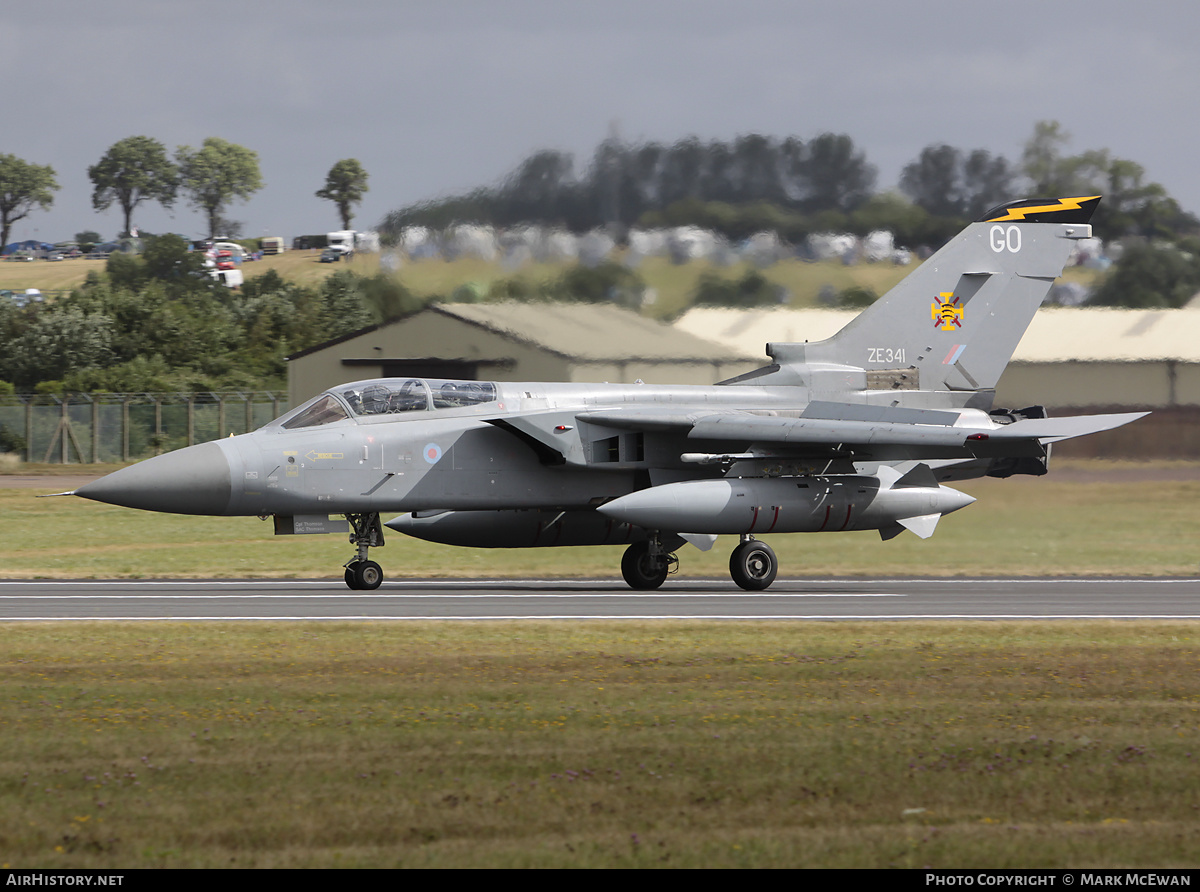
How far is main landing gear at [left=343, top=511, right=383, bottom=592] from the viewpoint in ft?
64.3

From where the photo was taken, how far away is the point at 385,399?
19859 millimetres

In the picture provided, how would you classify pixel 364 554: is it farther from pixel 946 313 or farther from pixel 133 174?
pixel 133 174

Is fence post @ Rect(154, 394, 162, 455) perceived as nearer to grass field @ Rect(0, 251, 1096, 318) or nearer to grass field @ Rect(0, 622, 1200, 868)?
grass field @ Rect(0, 251, 1096, 318)

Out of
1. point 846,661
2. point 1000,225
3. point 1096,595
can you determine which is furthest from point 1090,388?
point 846,661

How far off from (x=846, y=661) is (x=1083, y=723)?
9.97 ft

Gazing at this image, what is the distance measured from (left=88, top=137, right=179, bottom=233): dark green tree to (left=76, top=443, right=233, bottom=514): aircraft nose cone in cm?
11235

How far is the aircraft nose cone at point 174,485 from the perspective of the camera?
18188 mm

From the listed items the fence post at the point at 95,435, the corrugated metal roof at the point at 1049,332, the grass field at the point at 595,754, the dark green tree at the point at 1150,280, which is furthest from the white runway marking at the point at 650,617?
the fence post at the point at 95,435

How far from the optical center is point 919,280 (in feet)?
75.4

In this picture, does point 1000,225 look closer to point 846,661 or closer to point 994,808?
point 846,661

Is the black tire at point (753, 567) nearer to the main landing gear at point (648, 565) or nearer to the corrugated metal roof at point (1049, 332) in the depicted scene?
the main landing gear at point (648, 565)

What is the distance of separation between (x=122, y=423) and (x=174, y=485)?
3011cm

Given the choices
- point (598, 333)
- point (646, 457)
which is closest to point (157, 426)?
point (598, 333)

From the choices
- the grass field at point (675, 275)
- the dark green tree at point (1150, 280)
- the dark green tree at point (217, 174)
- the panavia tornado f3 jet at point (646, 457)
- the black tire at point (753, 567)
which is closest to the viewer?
the panavia tornado f3 jet at point (646, 457)
